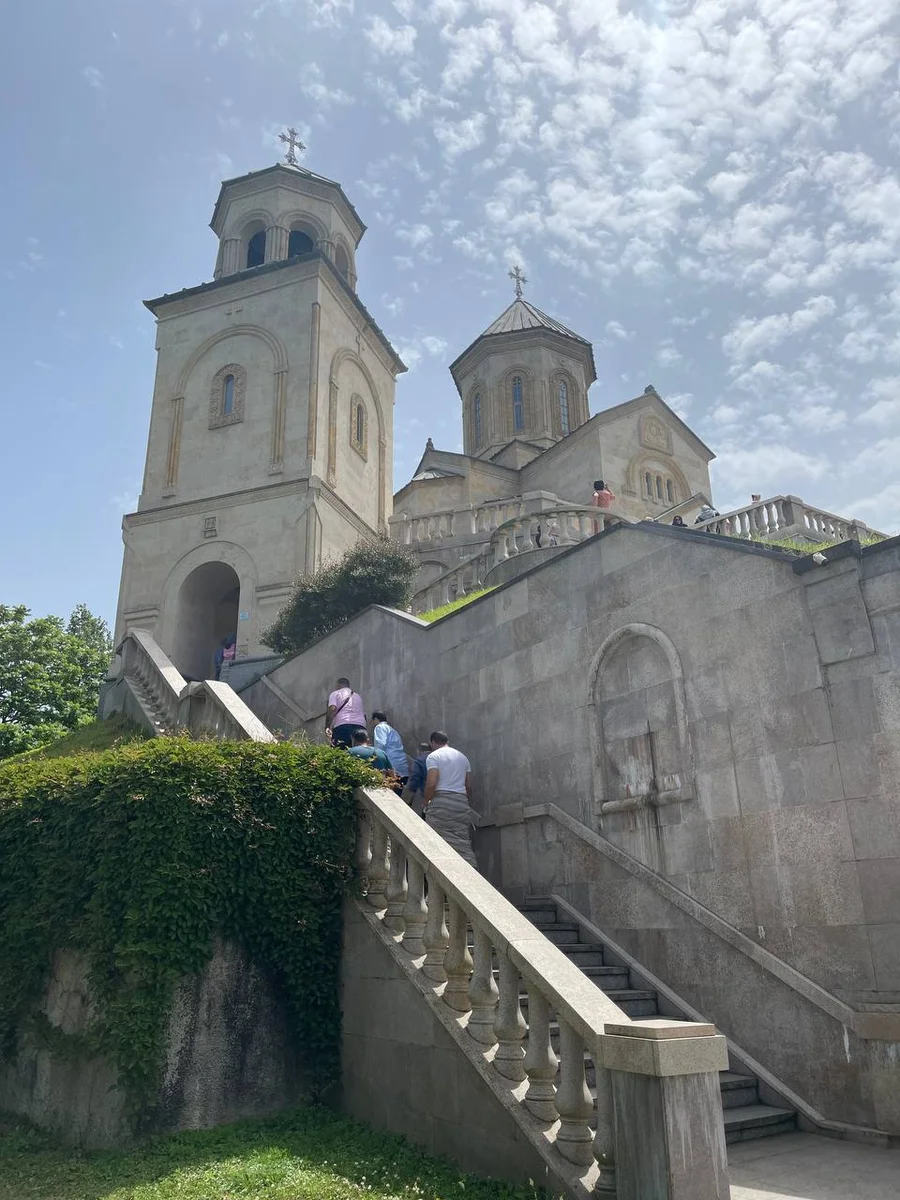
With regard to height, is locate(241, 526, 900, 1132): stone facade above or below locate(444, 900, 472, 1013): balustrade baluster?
above

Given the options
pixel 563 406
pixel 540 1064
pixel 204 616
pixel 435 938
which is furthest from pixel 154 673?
pixel 563 406

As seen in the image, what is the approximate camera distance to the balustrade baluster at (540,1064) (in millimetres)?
4797

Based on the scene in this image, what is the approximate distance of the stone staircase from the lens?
6176 millimetres

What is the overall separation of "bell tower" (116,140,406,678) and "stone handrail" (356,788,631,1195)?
17.2 metres

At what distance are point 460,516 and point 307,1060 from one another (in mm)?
17542

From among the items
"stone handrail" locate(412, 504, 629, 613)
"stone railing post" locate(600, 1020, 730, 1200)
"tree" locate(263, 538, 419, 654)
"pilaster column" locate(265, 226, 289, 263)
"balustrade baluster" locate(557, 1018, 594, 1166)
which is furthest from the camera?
"pilaster column" locate(265, 226, 289, 263)

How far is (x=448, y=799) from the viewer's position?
8.96 m

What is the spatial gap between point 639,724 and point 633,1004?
259 cm

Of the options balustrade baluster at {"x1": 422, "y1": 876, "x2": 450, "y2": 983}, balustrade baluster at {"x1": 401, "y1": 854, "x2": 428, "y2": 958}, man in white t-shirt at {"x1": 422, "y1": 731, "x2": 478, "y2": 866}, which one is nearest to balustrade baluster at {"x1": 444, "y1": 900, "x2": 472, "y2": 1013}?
balustrade baluster at {"x1": 422, "y1": 876, "x2": 450, "y2": 983}

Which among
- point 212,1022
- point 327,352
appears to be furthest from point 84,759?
point 327,352

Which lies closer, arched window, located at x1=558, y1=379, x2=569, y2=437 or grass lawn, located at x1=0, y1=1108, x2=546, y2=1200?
grass lawn, located at x1=0, y1=1108, x2=546, y2=1200

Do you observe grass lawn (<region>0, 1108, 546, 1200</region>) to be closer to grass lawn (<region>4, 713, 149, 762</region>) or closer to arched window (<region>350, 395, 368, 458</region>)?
grass lawn (<region>4, 713, 149, 762</region>)

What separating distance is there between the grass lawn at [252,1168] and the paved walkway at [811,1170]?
1507mm

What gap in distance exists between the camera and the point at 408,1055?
595 centimetres
